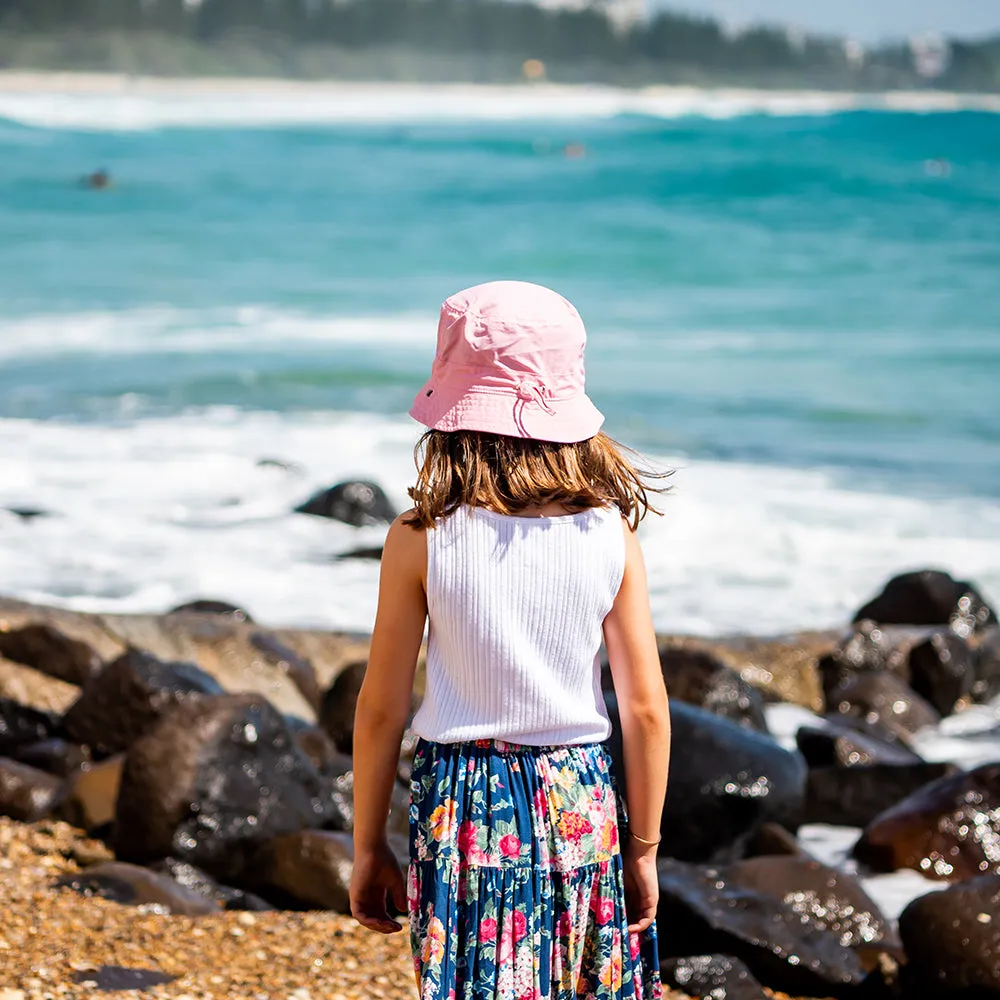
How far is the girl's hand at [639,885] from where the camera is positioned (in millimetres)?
2434

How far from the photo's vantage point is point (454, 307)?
2.36 metres

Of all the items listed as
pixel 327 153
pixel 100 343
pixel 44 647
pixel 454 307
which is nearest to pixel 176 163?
pixel 327 153

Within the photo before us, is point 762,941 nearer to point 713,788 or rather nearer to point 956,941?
point 956,941

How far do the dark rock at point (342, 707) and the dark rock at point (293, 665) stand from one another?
5.1 inches

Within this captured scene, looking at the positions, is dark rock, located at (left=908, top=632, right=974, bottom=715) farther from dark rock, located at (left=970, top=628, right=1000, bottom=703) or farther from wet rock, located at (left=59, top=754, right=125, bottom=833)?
wet rock, located at (left=59, top=754, right=125, bottom=833)

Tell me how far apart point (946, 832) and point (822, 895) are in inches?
33.6

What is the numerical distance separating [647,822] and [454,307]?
2.83 ft

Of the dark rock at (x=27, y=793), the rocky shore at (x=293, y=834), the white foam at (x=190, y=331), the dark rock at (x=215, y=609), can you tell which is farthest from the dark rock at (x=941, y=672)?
the white foam at (x=190, y=331)

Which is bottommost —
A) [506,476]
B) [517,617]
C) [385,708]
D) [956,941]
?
[956,941]

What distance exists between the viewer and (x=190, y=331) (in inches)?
949

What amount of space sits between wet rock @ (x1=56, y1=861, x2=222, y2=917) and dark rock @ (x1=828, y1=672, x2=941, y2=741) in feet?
12.9

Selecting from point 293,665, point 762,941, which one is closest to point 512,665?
point 762,941

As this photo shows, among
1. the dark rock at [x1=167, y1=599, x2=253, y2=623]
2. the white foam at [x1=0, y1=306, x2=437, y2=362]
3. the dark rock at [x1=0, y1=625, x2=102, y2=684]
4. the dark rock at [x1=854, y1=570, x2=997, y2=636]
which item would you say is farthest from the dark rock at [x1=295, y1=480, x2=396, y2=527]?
the white foam at [x1=0, y1=306, x2=437, y2=362]

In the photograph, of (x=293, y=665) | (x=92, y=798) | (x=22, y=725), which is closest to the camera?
(x=92, y=798)
